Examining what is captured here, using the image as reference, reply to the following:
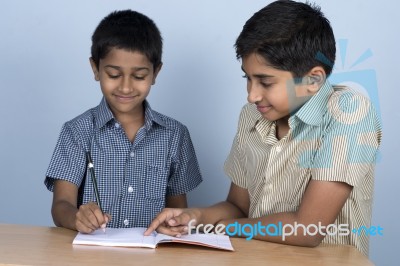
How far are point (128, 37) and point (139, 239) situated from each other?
723 millimetres

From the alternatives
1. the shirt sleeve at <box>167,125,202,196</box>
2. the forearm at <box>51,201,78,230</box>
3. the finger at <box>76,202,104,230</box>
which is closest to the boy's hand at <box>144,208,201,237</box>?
the finger at <box>76,202,104,230</box>

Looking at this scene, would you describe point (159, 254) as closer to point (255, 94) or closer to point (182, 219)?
point (182, 219)

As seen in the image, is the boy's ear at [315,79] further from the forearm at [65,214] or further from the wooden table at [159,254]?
the forearm at [65,214]

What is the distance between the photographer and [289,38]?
5.26 ft

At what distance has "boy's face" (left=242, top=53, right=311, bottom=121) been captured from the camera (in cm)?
A: 161

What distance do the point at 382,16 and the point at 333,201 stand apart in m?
1.03

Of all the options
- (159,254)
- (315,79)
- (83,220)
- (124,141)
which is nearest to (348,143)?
(315,79)

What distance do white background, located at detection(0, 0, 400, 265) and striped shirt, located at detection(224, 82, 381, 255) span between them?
68 cm

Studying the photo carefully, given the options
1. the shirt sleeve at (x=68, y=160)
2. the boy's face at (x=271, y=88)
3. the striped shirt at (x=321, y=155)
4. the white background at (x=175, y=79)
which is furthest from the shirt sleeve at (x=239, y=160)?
the white background at (x=175, y=79)

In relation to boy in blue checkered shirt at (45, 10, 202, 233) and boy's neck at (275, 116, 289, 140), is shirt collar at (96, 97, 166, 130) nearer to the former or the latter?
boy in blue checkered shirt at (45, 10, 202, 233)

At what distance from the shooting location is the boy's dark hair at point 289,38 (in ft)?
5.25

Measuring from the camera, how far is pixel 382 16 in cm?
233

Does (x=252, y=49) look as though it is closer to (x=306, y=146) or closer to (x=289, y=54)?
(x=289, y=54)

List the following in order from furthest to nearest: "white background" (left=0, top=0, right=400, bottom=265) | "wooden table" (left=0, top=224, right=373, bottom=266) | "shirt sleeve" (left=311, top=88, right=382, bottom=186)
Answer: "white background" (left=0, top=0, right=400, bottom=265), "shirt sleeve" (left=311, top=88, right=382, bottom=186), "wooden table" (left=0, top=224, right=373, bottom=266)
